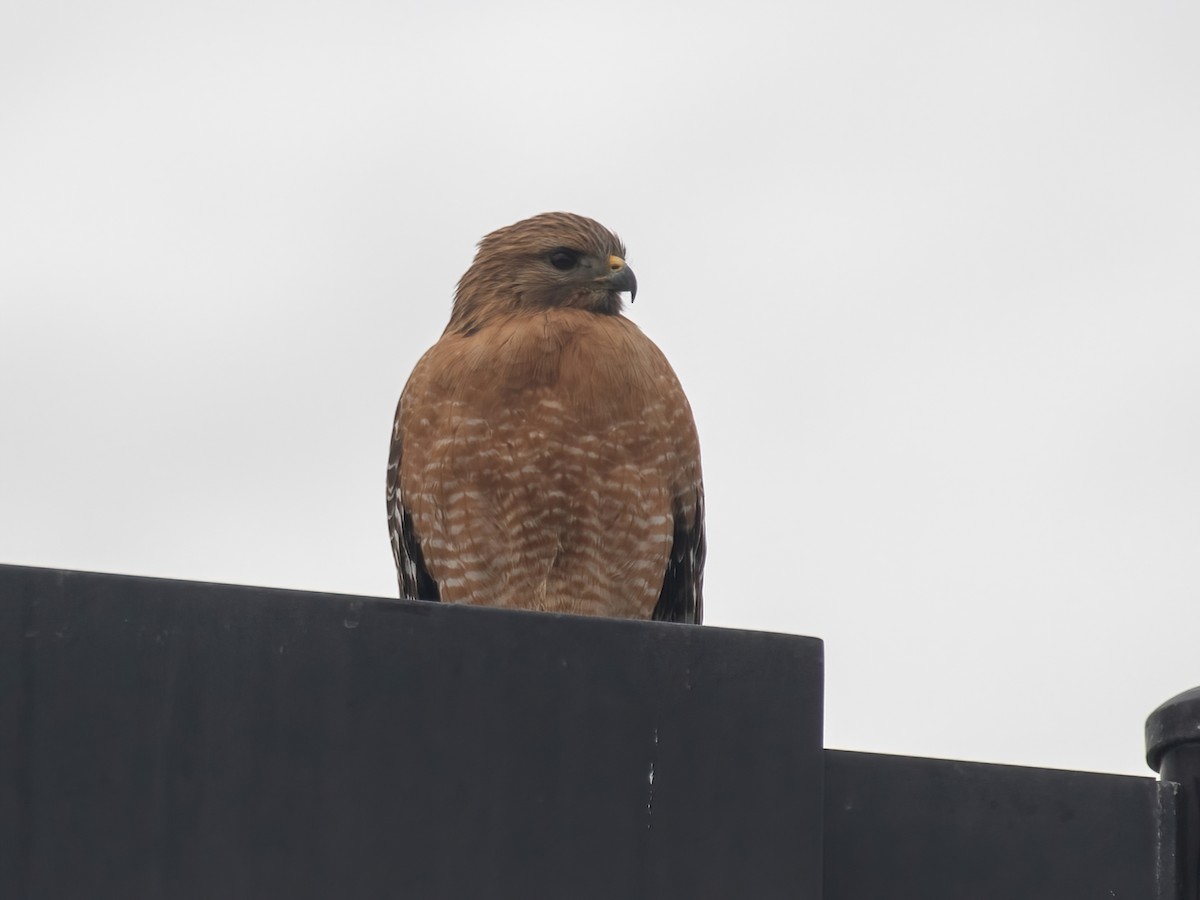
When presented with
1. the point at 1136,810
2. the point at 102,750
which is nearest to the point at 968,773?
the point at 1136,810

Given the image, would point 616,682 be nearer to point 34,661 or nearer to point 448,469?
point 34,661

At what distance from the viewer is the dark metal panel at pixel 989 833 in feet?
12.0

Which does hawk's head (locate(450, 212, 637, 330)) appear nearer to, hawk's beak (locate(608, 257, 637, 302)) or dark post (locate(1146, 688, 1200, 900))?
hawk's beak (locate(608, 257, 637, 302))

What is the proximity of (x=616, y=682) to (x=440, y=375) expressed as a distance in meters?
3.97

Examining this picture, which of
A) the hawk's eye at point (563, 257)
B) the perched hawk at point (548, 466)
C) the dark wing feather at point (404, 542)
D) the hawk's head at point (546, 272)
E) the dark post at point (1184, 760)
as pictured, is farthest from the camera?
the hawk's eye at point (563, 257)

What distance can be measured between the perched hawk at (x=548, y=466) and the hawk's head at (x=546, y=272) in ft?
0.81

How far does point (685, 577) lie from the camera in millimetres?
7758

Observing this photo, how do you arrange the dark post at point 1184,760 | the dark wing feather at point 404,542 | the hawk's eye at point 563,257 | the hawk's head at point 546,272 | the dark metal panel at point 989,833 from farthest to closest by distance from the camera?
the hawk's eye at point 563,257 < the hawk's head at point 546,272 < the dark wing feather at point 404,542 < the dark post at point 1184,760 < the dark metal panel at point 989,833

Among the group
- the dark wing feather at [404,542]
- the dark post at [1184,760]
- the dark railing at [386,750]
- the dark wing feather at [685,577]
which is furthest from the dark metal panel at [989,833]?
the dark wing feather at [404,542]

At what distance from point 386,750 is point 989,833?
4.22 feet

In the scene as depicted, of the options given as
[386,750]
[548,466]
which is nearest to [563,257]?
[548,466]

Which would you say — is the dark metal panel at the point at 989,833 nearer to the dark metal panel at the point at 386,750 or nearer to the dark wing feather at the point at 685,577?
the dark metal panel at the point at 386,750

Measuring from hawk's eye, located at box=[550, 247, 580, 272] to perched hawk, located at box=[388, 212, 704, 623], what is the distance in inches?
17.4

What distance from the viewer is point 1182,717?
3.89 m
